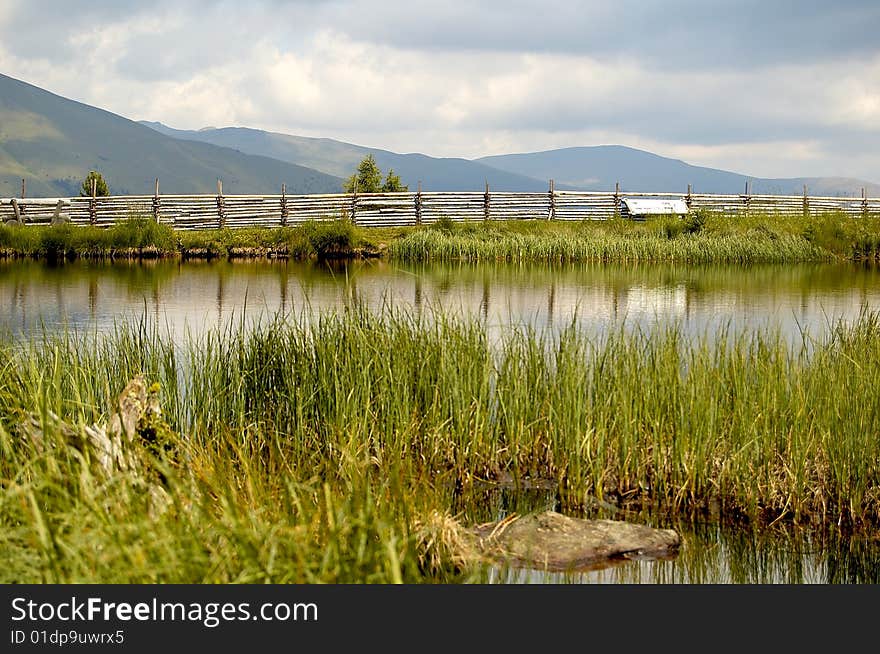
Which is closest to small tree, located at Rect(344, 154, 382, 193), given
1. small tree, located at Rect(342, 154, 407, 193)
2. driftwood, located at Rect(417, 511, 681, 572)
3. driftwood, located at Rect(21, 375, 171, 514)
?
small tree, located at Rect(342, 154, 407, 193)

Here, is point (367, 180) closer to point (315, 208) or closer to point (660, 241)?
point (315, 208)

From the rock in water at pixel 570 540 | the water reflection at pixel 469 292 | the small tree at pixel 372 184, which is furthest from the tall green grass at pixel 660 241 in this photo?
the rock in water at pixel 570 540

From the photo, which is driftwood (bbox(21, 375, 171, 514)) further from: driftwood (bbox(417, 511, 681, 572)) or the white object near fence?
the white object near fence

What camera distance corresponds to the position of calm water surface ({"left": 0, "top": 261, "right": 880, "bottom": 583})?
18.8ft

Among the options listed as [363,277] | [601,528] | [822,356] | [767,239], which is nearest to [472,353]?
[601,528]

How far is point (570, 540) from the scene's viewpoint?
222 inches

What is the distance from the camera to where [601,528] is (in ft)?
19.0

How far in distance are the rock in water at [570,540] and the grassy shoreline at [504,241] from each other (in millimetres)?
24153

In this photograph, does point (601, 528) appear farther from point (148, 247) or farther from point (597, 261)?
point (148, 247)

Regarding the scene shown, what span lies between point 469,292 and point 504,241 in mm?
10766

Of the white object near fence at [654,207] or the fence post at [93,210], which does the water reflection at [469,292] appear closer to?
the white object near fence at [654,207]

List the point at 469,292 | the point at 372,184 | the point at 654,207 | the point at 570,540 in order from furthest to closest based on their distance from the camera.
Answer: the point at 372,184
the point at 654,207
the point at 469,292
the point at 570,540

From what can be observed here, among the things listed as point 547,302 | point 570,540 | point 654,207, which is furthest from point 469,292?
point 654,207

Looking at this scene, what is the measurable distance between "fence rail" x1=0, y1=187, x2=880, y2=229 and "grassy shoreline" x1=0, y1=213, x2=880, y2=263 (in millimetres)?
4264
